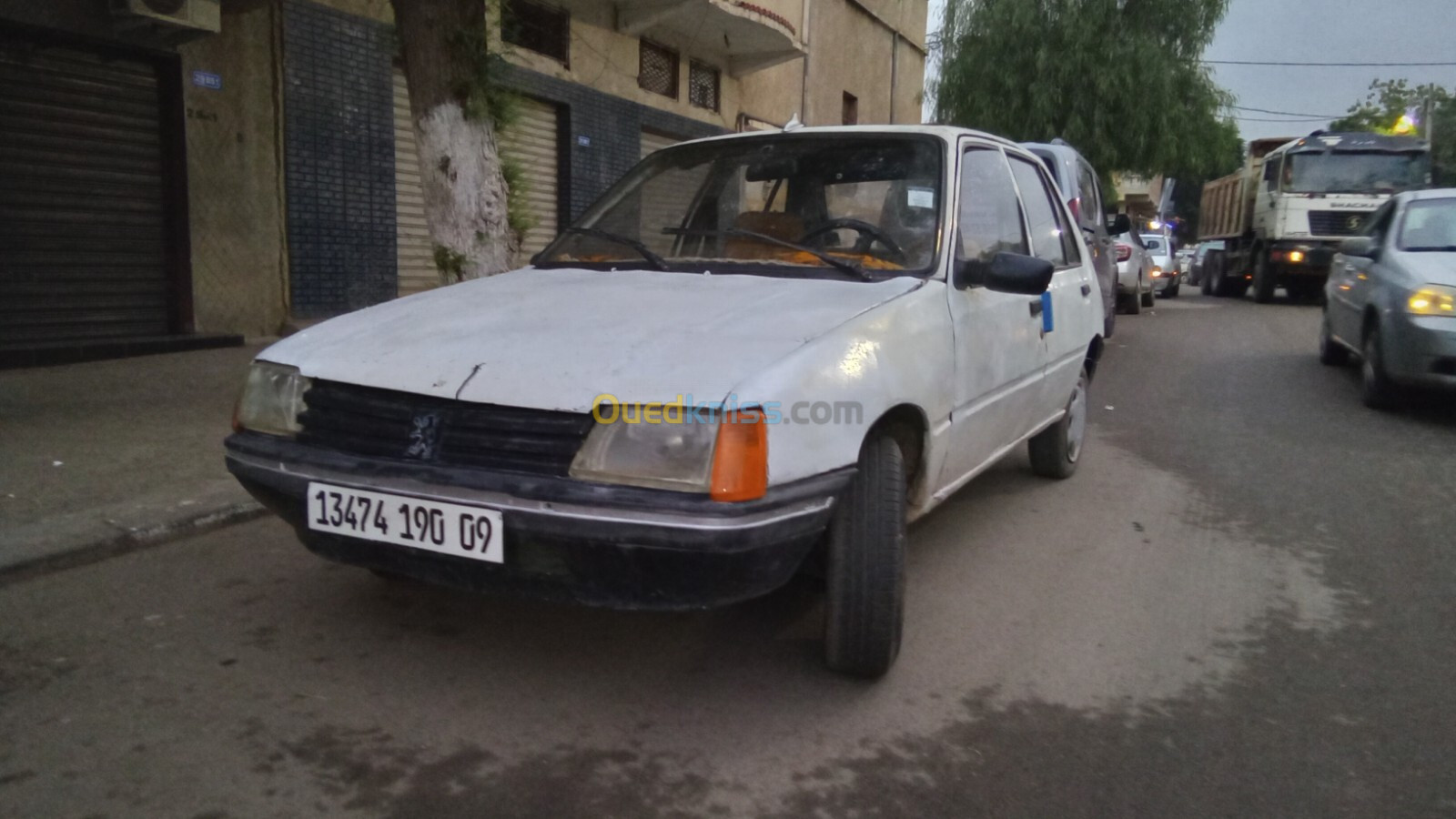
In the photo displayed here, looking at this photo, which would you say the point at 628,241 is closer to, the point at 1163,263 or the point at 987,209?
the point at 987,209

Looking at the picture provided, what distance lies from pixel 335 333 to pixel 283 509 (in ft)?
1.76

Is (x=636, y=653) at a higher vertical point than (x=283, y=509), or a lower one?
lower

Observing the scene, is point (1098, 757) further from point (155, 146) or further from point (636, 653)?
point (155, 146)

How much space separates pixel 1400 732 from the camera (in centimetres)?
264

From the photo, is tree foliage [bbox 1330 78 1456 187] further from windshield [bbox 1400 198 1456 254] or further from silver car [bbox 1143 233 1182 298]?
windshield [bbox 1400 198 1456 254]

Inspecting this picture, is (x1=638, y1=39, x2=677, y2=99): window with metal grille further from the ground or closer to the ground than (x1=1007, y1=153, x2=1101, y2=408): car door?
further from the ground

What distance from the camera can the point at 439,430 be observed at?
8.23 ft

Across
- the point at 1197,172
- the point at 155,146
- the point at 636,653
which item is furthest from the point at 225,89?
the point at 1197,172

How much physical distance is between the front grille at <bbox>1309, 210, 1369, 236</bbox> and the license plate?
16.8 metres

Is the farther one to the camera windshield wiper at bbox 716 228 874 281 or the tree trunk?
the tree trunk

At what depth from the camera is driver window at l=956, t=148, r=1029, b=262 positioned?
356cm

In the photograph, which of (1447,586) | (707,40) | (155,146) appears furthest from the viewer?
(707,40)

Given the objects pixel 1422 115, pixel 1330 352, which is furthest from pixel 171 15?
pixel 1422 115

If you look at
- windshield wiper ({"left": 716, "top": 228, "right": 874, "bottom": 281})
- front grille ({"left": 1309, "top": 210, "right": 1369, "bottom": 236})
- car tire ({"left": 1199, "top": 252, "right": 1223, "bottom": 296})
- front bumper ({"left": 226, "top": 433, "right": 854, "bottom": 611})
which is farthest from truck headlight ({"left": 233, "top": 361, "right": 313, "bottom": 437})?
car tire ({"left": 1199, "top": 252, "right": 1223, "bottom": 296})
